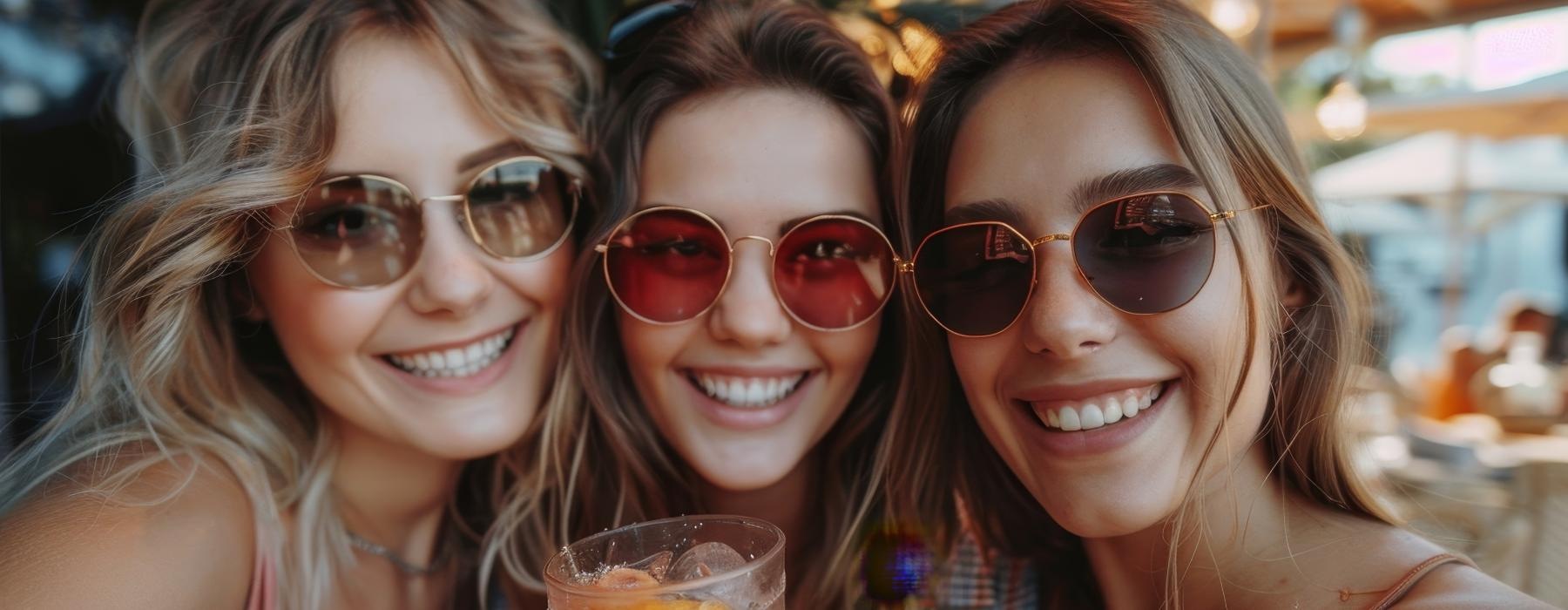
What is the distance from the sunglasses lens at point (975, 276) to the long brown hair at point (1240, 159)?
182 mm

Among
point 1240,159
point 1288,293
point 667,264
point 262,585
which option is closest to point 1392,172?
point 1288,293

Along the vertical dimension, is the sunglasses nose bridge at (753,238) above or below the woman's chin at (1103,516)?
above

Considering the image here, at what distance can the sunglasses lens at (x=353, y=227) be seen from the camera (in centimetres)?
190

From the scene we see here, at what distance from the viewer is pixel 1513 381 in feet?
17.2

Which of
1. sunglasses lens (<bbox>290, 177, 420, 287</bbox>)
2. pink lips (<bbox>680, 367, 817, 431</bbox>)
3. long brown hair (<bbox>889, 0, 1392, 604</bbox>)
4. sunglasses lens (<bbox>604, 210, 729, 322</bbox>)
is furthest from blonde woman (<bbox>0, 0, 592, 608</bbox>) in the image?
long brown hair (<bbox>889, 0, 1392, 604</bbox>)

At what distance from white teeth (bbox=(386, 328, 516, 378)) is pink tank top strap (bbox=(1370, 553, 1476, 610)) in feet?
6.26

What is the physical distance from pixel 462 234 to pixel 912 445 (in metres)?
1.20

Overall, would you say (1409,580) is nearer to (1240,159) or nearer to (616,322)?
(1240,159)

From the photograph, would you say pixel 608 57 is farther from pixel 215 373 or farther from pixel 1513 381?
pixel 1513 381

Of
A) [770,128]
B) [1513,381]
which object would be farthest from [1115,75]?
[1513,381]

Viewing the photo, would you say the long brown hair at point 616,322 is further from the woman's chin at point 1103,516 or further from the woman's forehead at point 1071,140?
the woman's chin at point 1103,516

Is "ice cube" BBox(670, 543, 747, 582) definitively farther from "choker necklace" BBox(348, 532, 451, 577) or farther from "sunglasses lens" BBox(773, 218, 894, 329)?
"choker necklace" BBox(348, 532, 451, 577)

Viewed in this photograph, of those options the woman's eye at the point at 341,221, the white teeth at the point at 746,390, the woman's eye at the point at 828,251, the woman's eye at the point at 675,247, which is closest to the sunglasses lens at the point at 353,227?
the woman's eye at the point at 341,221

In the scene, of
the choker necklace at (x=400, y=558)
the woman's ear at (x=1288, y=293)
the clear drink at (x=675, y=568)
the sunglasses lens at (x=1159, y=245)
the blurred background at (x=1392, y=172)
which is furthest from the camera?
the blurred background at (x=1392, y=172)
